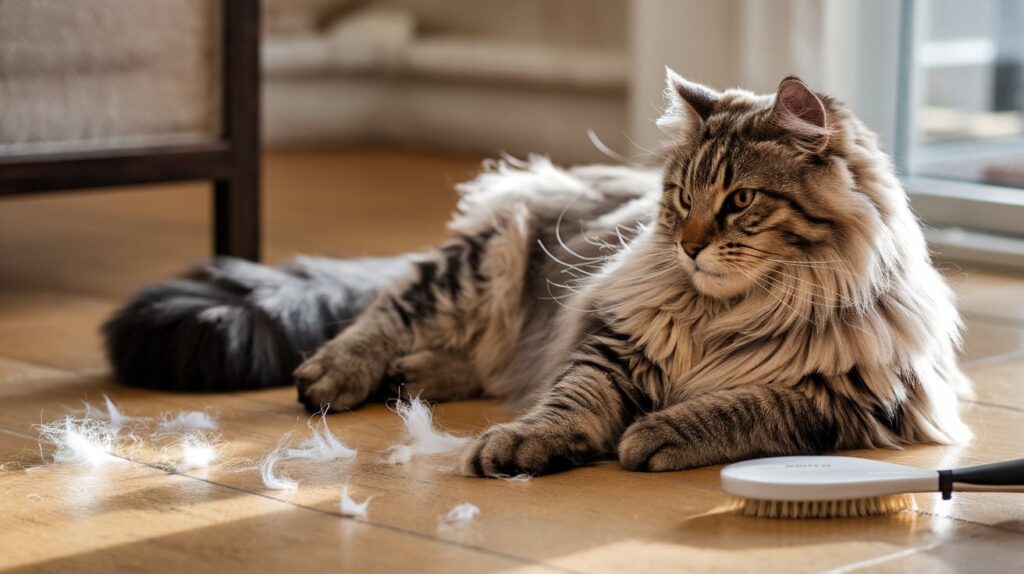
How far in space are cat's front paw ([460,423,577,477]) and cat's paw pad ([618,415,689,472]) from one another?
0.27 ft

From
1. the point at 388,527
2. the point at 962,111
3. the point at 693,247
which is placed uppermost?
the point at 962,111

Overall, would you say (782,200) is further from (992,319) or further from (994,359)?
(992,319)

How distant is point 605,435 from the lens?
184cm

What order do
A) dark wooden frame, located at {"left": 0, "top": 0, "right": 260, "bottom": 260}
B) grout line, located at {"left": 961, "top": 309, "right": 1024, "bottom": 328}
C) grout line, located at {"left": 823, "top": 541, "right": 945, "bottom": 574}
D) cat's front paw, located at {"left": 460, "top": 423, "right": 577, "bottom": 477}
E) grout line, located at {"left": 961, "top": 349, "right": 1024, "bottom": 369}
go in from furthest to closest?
dark wooden frame, located at {"left": 0, "top": 0, "right": 260, "bottom": 260}, grout line, located at {"left": 961, "top": 309, "right": 1024, "bottom": 328}, grout line, located at {"left": 961, "top": 349, "right": 1024, "bottom": 369}, cat's front paw, located at {"left": 460, "top": 423, "right": 577, "bottom": 477}, grout line, located at {"left": 823, "top": 541, "right": 945, "bottom": 574}

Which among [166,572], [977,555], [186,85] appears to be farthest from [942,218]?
[166,572]

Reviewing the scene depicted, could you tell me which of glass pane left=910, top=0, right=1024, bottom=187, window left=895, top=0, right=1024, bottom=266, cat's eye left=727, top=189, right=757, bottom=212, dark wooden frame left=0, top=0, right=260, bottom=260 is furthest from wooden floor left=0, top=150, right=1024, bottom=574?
glass pane left=910, top=0, right=1024, bottom=187

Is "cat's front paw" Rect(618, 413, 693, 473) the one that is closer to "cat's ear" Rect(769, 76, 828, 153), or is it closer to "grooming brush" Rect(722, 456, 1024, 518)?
"grooming brush" Rect(722, 456, 1024, 518)

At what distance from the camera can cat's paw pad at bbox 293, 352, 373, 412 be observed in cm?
212

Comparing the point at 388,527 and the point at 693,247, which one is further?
the point at 693,247

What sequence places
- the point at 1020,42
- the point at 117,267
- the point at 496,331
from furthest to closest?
the point at 1020,42 → the point at 117,267 → the point at 496,331

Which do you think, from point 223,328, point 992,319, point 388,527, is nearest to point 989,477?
point 388,527

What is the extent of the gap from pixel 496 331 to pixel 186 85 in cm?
109

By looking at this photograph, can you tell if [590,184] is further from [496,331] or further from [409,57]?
[409,57]

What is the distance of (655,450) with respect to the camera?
176 cm
